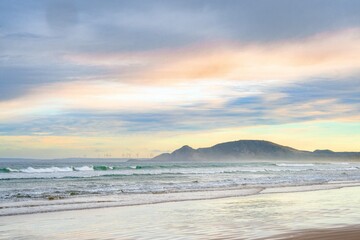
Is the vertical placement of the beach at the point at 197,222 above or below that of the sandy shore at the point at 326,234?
above

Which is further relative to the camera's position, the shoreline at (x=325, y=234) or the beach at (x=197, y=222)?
the beach at (x=197, y=222)

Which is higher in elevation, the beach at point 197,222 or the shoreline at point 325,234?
the beach at point 197,222

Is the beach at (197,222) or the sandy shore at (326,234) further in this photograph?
the beach at (197,222)

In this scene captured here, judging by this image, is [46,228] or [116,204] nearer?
[46,228]

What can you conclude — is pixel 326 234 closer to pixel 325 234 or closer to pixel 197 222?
pixel 325 234

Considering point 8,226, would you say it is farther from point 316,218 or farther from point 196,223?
point 316,218

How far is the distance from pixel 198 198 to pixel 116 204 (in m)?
4.27

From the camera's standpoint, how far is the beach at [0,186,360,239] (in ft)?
37.0

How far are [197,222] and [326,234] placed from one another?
375 cm

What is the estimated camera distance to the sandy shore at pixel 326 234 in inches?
414

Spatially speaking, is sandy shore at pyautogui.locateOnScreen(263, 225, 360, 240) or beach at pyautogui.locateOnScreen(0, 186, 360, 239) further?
beach at pyautogui.locateOnScreen(0, 186, 360, 239)

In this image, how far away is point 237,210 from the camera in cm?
1656

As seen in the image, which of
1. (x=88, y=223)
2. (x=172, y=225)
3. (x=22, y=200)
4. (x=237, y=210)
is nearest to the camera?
(x=172, y=225)

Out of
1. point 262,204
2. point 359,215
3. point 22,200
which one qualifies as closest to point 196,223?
point 359,215
